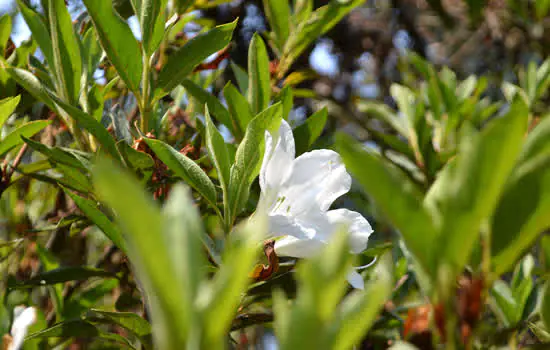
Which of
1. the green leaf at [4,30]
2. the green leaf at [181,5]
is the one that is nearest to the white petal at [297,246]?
the green leaf at [181,5]

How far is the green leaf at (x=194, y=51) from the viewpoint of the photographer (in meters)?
0.87

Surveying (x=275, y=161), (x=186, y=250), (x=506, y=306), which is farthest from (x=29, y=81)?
(x=506, y=306)

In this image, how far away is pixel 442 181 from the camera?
1.68 feet

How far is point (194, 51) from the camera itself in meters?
0.87

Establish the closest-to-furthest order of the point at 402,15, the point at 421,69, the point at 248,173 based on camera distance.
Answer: the point at 248,173 < the point at 421,69 < the point at 402,15

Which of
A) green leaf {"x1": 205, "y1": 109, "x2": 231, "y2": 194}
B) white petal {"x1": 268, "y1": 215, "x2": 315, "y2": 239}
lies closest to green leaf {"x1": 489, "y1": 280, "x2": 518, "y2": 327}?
white petal {"x1": 268, "y1": 215, "x2": 315, "y2": 239}

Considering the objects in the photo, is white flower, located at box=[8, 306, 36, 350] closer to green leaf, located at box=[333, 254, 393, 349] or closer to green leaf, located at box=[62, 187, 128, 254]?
green leaf, located at box=[62, 187, 128, 254]

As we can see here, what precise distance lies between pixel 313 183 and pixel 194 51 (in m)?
0.28

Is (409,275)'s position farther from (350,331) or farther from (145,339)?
(350,331)

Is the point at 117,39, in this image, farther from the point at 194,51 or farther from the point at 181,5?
the point at 181,5

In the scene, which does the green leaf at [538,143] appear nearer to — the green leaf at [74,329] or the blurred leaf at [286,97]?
the blurred leaf at [286,97]

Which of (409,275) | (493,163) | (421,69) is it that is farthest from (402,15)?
(493,163)

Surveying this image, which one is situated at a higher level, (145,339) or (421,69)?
(145,339)

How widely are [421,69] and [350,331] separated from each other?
142 cm
